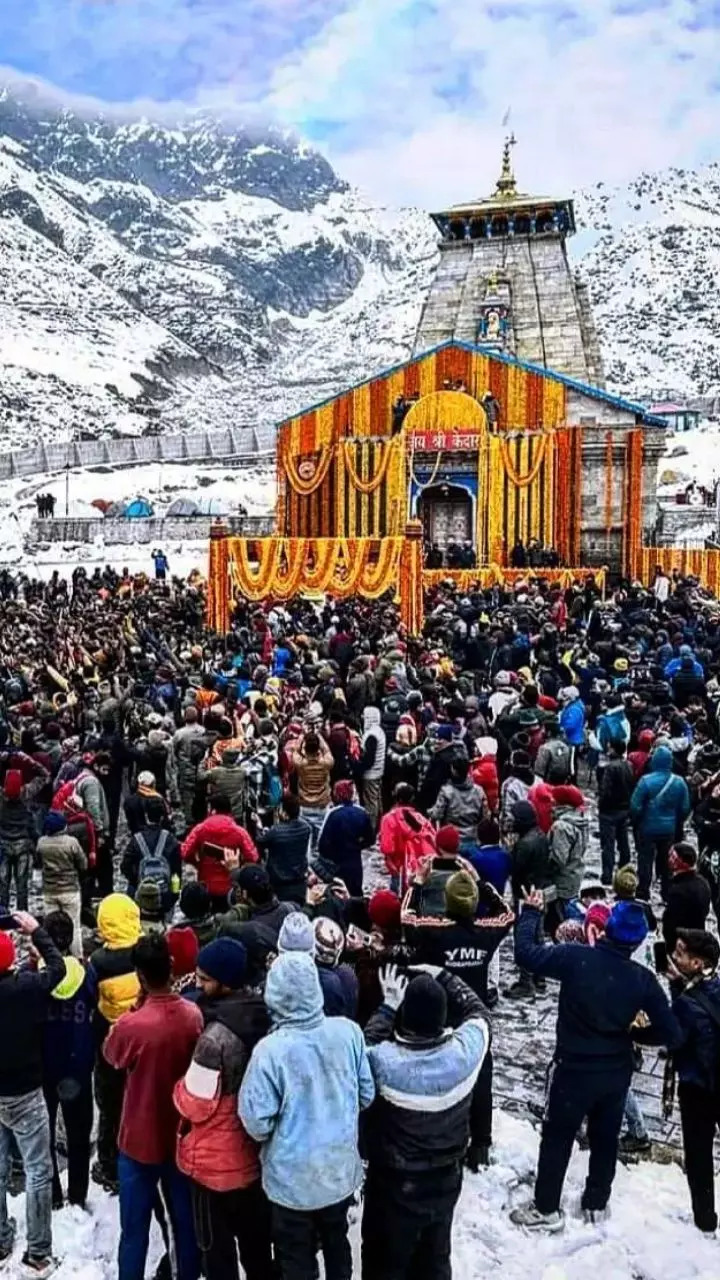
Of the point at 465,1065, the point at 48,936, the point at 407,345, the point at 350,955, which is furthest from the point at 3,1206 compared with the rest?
the point at 407,345

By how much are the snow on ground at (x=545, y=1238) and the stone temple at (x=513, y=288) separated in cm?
3416

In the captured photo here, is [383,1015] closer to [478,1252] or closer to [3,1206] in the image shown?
[478,1252]

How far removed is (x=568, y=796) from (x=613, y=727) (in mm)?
2390

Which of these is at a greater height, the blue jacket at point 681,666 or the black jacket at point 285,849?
the blue jacket at point 681,666

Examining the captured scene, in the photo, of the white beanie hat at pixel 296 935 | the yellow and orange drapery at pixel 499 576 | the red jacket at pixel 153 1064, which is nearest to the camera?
the white beanie hat at pixel 296 935

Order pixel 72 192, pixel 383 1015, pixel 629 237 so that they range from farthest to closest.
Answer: pixel 72 192 < pixel 629 237 < pixel 383 1015

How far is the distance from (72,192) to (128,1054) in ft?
523

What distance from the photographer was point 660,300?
92.4 m

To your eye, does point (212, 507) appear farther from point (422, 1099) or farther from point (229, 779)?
point (422, 1099)

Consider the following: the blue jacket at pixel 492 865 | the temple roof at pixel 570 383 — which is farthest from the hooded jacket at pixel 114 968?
the temple roof at pixel 570 383

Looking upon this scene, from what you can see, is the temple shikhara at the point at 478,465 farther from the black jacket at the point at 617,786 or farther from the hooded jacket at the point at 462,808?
the hooded jacket at the point at 462,808

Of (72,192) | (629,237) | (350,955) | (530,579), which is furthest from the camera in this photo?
(72,192)

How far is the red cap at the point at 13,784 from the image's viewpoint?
317 inches

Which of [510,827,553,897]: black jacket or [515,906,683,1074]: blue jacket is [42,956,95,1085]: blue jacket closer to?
[515,906,683,1074]: blue jacket
